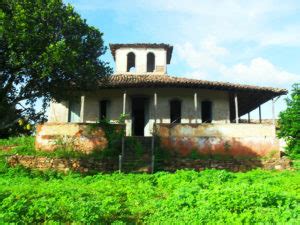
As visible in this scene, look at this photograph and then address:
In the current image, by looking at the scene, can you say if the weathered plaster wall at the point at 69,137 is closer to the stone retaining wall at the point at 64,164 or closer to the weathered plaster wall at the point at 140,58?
the stone retaining wall at the point at 64,164

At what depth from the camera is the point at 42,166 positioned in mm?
19562

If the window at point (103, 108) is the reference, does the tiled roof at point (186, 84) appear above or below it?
above

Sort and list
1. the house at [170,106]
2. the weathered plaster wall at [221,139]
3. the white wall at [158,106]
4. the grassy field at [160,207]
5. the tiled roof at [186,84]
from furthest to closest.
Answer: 1. the white wall at [158,106]
2. the tiled roof at [186,84]
3. the house at [170,106]
4. the weathered plaster wall at [221,139]
5. the grassy field at [160,207]

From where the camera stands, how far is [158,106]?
24.8 m

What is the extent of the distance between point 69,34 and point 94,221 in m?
11.5

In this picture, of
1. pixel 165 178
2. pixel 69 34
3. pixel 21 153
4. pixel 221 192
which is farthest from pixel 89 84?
pixel 221 192

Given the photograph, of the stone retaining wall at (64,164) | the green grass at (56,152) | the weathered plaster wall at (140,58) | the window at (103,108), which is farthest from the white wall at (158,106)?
the stone retaining wall at (64,164)

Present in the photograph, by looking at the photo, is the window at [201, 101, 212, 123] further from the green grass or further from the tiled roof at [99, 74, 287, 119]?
the green grass

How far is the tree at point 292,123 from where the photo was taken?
22406mm

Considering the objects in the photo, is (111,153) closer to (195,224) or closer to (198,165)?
(198,165)

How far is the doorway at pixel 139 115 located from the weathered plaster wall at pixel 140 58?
366 cm

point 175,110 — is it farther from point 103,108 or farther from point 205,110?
point 103,108

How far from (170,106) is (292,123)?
24.4 ft

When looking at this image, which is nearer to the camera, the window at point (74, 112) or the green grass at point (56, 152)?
the green grass at point (56, 152)
